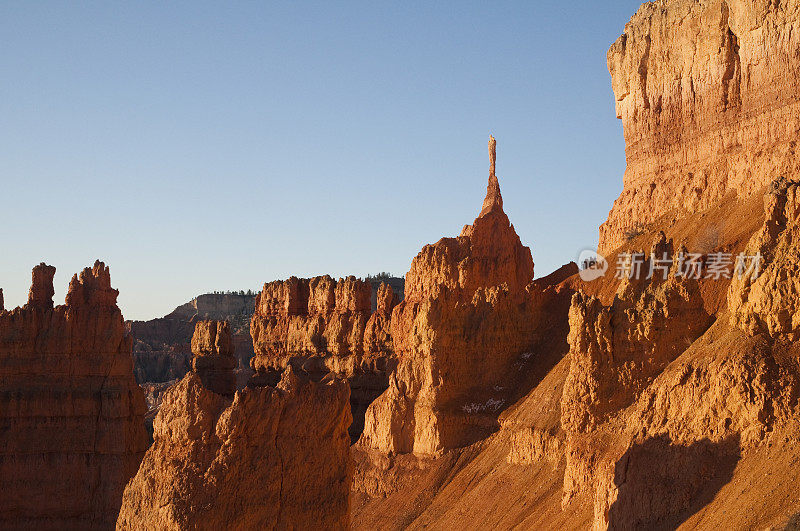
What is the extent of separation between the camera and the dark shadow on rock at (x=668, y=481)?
95.1ft

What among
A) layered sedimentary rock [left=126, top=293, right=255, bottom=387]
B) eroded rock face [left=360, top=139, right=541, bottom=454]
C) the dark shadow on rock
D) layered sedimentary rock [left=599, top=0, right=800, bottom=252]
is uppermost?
layered sedimentary rock [left=599, top=0, right=800, bottom=252]

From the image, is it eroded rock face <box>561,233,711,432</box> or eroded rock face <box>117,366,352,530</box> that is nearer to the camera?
eroded rock face <box>117,366,352,530</box>

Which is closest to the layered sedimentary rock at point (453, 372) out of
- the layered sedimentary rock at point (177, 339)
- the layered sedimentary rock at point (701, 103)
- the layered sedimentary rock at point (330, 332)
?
the layered sedimentary rock at point (330, 332)

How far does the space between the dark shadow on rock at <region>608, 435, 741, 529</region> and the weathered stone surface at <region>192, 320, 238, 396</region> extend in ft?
183

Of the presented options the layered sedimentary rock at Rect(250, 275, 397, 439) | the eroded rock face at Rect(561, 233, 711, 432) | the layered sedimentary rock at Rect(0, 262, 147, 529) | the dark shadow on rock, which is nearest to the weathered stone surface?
the layered sedimentary rock at Rect(250, 275, 397, 439)

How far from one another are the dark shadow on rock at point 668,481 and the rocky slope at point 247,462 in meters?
7.79

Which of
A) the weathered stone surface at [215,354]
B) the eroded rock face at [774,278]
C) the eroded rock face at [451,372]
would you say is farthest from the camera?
the weathered stone surface at [215,354]

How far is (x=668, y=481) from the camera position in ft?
97.9

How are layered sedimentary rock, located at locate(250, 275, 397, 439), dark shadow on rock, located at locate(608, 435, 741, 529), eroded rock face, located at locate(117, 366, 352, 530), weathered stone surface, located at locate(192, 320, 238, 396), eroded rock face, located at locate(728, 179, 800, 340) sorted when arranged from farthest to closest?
1. weathered stone surface, located at locate(192, 320, 238, 396)
2. layered sedimentary rock, located at locate(250, 275, 397, 439)
3. eroded rock face, located at locate(728, 179, 800, 340)
4. dark shadow on rock, located at locate(608, 435, 741, 529)
5. eroded rock face, located at locate(117, 366, 352, 530)

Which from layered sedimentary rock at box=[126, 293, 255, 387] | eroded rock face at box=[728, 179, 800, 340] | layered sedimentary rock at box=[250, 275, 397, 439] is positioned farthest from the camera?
layered sedimentary rock at box=[126, 293, 255, 387]

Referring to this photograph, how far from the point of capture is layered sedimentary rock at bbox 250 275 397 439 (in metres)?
74.1

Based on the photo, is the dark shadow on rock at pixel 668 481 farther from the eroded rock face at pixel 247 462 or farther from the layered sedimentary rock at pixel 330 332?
the layered sedimentary rock at pixel 330 332

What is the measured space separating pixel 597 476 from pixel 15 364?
3385cm

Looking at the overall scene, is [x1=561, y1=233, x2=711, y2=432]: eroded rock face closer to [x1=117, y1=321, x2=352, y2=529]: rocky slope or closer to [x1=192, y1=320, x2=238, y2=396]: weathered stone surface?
[x1=117, y1=321, x2=352, y2=529]: rocky slope
